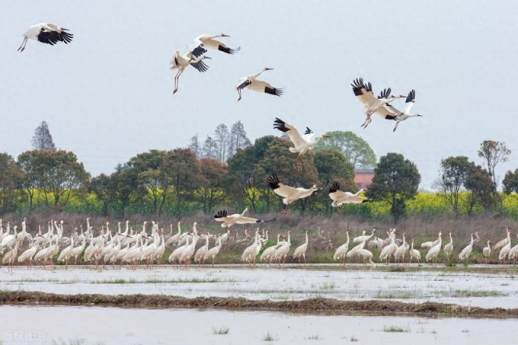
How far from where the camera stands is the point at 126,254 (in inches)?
1663

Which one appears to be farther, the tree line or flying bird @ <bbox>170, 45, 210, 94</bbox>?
the tree line

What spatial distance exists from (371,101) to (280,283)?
7.70 metres

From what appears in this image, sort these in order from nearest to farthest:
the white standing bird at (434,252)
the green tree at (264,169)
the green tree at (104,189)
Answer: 1. the white standing bird at (434,252)
2. the green tree at (264,169)
3. the green tree at (104,189)

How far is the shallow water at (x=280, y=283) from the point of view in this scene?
26969mm

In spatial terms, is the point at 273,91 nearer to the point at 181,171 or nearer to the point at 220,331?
the point at 220,331

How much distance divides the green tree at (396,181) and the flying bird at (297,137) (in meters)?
34.4

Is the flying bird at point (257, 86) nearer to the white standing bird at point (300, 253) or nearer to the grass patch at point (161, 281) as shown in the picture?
the grass patch at point (161, 281)

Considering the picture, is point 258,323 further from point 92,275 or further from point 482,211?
point 482,211

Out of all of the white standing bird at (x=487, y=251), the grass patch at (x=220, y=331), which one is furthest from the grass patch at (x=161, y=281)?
the white standing bird at (x=487, y=251)

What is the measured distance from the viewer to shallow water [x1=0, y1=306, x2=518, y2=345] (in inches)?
773

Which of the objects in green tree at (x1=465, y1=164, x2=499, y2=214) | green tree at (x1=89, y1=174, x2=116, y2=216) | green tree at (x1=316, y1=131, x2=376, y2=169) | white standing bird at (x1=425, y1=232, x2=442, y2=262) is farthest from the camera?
green tree at (x1=316, y1=131, x2=376, y2=169)

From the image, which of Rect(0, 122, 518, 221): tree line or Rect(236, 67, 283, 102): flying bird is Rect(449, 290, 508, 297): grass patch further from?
Rect(0, 122, 518, 221): tree line

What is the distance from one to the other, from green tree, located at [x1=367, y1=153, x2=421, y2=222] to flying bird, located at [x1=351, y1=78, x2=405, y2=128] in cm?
3477

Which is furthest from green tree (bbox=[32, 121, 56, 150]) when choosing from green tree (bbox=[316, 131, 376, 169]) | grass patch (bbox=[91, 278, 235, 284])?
grass patch (bbox=[91, 278, 235, 284])
